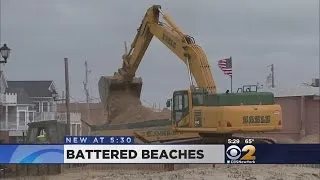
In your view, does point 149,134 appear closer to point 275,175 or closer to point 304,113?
point 275,175

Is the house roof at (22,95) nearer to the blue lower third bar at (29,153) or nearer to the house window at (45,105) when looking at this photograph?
the house window at (45,105)

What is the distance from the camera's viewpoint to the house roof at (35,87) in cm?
7338

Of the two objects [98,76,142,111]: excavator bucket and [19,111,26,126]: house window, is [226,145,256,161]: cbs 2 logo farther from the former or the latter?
[19,111,26,126]: house window

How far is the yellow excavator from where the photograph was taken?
21.9 meters

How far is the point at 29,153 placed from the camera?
16594 mm

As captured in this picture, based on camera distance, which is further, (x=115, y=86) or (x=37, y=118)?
(x=37, y=118)

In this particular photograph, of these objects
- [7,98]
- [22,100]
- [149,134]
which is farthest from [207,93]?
[22,100]

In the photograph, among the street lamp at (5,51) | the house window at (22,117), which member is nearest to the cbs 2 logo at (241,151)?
the street lamp at (5,51)

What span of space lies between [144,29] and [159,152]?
11.8 metres

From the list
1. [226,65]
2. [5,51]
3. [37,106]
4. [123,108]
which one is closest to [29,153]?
[5,51]

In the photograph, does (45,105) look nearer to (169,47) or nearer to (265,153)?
(169,47)

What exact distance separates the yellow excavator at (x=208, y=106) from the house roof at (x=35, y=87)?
159 feet

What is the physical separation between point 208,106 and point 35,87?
181 ft

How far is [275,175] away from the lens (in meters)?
20.0
